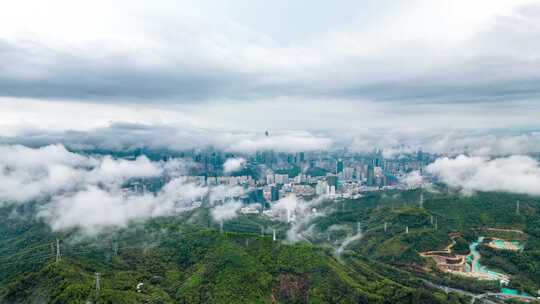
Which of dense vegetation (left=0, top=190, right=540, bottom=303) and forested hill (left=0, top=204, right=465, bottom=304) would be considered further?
dense vegetation (left=0, top=190, right=540, bottom=303)

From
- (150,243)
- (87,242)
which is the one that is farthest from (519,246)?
(87,242)

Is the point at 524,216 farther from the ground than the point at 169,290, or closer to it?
farther from the ground

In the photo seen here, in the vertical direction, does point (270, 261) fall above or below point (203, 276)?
above

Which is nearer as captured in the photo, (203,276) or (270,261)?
(203,276)

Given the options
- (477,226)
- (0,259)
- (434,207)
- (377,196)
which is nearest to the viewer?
(0,259)

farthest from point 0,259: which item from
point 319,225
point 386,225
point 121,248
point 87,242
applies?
point 386,225

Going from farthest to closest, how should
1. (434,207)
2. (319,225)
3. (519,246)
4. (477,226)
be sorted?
1. (319,225)
2. (434,207)
3. (477,226)
4. (519,246)

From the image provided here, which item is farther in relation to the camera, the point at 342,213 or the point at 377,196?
the point at 377,196

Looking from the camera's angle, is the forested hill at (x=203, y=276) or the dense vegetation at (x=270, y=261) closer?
the forested hill at (x=203, y=276)

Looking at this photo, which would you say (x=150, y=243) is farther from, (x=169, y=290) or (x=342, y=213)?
(x=342, y=213)
